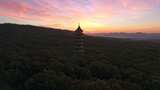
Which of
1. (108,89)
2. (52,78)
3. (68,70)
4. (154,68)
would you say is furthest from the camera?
(154,68)

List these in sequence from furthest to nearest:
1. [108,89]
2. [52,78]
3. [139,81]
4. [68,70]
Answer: [68,70], [139,81], [52,78], [108,89]

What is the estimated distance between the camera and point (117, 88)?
26891 millimetres

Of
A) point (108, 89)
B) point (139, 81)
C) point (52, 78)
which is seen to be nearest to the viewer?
point (108, 89)

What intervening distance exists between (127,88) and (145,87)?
2140 millimetres

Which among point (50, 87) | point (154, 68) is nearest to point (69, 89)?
point (50, 87)

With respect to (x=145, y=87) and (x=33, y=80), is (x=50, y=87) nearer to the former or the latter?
(x=33, y=80)

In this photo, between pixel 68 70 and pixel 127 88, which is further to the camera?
pixel 68 70

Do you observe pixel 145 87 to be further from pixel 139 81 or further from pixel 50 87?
pixel 50 87

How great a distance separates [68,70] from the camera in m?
33.9

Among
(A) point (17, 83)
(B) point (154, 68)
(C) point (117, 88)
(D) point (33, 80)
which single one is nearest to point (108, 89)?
(C) point (117, 88)

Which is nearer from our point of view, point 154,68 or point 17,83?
point 17,83

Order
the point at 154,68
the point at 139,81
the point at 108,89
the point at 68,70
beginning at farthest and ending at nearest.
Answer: the point at 154,68 < the point at 68,70 < the point at 139,81 < the point at 108,89

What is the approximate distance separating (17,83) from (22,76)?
1.57m

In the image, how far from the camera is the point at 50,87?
2688 centimetres
